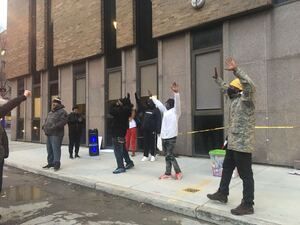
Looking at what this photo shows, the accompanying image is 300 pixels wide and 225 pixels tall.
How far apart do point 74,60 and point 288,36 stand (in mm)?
8986

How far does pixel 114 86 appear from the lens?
1320cm

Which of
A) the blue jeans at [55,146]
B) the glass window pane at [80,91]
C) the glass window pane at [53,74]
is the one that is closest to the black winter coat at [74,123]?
the blue jeans at [55,146]

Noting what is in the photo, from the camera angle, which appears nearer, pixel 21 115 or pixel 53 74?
pixel 53 74

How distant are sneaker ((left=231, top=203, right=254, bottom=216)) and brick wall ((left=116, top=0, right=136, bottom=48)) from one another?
8098 mm

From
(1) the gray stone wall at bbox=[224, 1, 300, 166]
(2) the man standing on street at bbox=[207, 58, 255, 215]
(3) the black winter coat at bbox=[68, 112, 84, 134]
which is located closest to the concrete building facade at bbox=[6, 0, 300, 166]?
(1) the gray stone wall at bbox=[224, 1, 300, 166]

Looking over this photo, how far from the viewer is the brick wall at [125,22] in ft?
39.7

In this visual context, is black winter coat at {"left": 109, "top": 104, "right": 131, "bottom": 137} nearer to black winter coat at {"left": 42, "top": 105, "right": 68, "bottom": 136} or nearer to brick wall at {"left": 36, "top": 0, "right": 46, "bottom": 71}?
black winter coat at {"left": 42, "top": 105, "right": 68, "bottom": 136}

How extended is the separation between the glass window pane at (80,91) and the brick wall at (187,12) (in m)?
4.81

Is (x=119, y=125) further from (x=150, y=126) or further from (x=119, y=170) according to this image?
(x=150, y=126)

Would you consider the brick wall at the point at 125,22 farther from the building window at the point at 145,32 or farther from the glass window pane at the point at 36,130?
the glass window pane at the point at 36,130

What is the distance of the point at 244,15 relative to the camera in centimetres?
906

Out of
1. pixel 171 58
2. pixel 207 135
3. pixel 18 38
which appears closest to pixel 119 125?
pixel 207 135

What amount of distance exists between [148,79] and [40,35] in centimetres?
789

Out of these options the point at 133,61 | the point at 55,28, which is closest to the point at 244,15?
the point at 133,61
